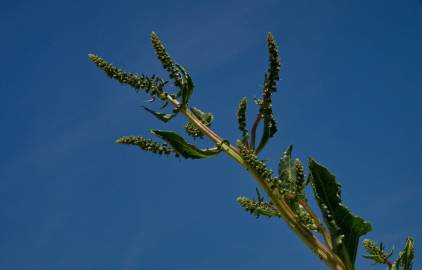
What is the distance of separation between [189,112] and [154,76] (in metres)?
0.40

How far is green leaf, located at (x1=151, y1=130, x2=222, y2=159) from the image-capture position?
3.97m

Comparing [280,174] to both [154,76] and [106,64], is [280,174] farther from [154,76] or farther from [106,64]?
[106,64]

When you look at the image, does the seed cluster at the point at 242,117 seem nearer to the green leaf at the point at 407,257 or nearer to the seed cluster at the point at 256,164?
the seed cluster at the point at 256,164

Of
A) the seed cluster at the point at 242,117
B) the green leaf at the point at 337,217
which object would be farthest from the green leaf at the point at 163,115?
the green leaf at the point at 337,217

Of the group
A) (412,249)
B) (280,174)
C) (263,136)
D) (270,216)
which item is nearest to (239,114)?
(263,136)

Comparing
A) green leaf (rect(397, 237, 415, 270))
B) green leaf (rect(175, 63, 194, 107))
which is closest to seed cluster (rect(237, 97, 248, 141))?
green leaf (rect(175, 63, 194, 107))

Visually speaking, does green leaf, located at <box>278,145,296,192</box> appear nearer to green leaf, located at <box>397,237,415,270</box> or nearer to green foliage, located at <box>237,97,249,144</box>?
green foliage, located at <box>237,97,249,144</box>

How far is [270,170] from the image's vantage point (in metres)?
3.52

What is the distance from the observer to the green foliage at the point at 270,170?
355 cm

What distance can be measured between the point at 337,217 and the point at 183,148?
4.03 ft

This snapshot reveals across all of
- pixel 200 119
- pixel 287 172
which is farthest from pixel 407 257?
pixel 200 119

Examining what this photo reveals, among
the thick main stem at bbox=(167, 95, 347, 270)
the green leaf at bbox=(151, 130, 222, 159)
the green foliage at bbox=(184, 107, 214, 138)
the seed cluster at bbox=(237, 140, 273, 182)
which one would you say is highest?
the green foliage at bbox=(184, 107, 214, 138)

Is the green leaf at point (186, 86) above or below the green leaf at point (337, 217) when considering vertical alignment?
above

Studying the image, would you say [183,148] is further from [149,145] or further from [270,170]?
[270,170]
